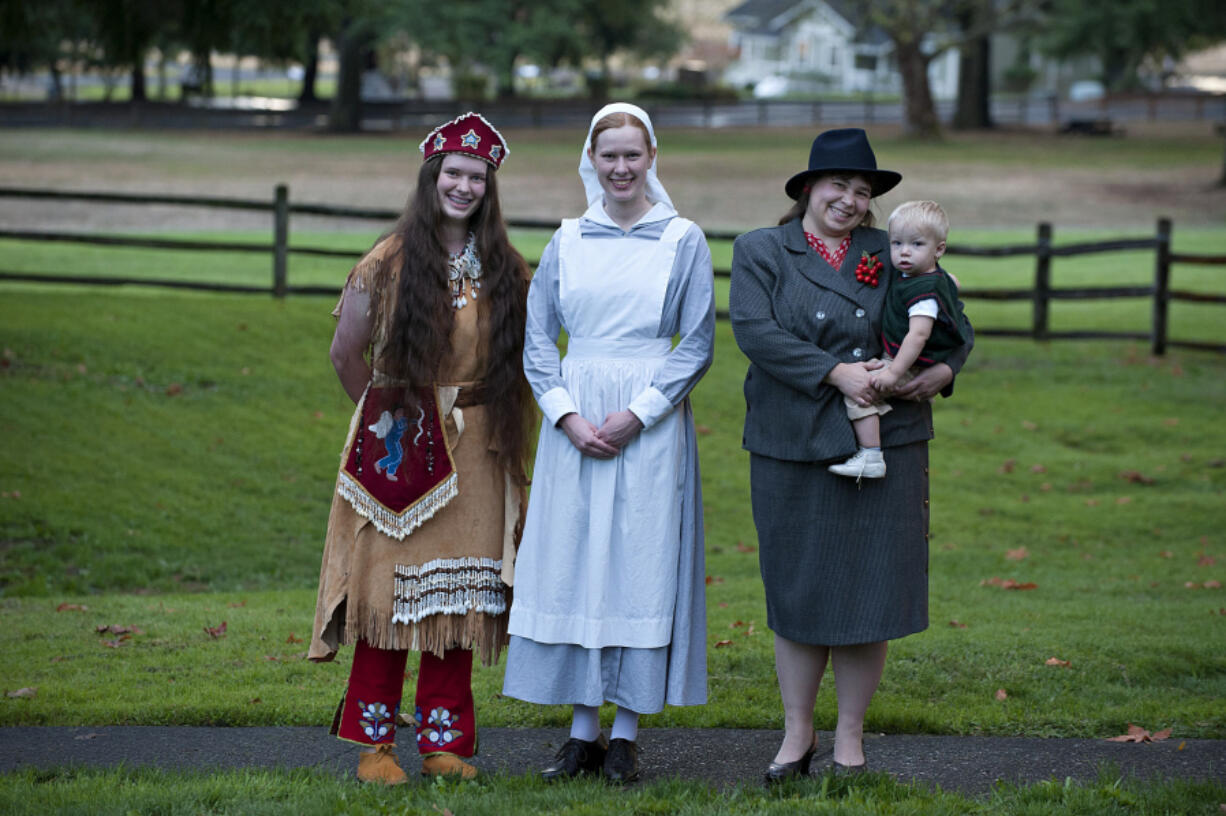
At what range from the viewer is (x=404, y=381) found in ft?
14.3

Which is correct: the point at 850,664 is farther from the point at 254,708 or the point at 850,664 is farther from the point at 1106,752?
the point at 254,708

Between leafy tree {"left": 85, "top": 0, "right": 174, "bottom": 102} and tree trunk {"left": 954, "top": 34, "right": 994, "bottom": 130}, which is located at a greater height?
tree trunk {"left": 954, "top": 34, "right": 994, "bottom": 130}

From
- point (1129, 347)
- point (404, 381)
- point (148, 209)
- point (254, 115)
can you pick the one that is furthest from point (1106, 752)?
point (254, 115)

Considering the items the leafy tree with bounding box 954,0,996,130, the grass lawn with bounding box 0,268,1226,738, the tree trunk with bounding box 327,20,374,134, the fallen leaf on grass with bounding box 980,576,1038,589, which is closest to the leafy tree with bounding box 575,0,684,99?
the tree trunk with bounding box 327,20,374,134

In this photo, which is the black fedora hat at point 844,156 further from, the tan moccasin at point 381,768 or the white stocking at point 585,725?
the tan moccasin at point 381,768

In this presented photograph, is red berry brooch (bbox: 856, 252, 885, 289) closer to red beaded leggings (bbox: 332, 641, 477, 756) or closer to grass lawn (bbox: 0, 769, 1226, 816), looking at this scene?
grass lawn (bbox: 0, 769, 1226, 816)

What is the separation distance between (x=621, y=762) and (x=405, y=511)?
106 centimetres

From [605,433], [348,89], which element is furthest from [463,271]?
[348,89]

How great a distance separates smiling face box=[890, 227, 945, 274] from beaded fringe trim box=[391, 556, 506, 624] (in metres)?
1.61

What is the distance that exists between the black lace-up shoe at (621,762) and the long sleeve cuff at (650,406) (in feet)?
3.43

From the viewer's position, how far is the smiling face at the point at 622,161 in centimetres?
428

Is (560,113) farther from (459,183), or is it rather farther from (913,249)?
(913,249)

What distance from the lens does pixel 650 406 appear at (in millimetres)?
4227

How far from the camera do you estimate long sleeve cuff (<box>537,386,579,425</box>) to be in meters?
4.28
